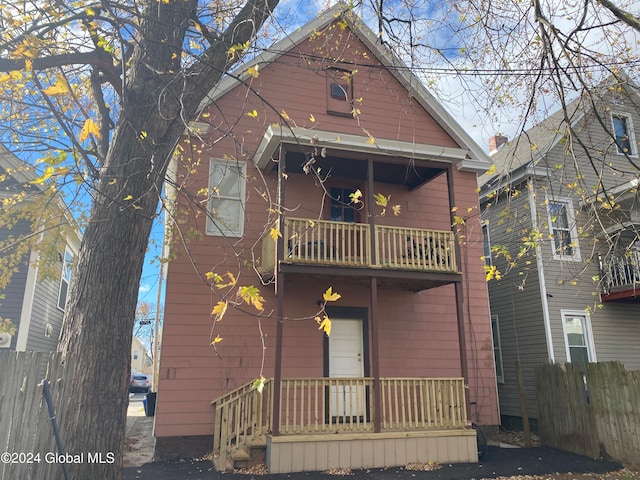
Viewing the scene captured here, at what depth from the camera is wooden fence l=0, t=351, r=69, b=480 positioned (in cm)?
374

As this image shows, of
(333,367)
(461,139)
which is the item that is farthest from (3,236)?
(461,139)

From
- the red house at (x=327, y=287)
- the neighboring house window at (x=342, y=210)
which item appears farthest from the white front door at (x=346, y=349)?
the neighboring house window at (x=342, y=210)

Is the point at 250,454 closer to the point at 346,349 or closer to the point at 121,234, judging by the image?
the point at 346,349

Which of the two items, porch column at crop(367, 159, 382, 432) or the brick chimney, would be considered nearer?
porch column at crop(367, 159, 382, 432)

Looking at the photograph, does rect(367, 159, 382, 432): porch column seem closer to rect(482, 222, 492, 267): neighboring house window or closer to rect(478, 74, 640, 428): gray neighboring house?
rect(478, 74, 640, 428): gray neighboring house

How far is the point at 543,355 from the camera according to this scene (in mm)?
12156

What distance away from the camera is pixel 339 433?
8039mm

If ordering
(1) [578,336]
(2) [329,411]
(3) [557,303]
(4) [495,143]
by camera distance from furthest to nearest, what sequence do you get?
(4) [495,143]
(1) [578,336]
(3) [557,303]
(2) [329,411]

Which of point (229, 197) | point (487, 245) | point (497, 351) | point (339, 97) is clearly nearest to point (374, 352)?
point (229, 197)

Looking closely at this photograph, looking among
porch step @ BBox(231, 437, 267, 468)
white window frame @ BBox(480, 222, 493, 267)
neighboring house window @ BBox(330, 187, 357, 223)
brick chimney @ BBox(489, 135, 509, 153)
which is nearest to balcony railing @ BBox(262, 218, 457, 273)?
neighboring house window @ BBox(330, 187, 357, 223)

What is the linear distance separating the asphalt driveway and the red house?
0.29 m

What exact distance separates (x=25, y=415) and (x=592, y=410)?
9.58 metres

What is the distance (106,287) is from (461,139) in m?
10.7

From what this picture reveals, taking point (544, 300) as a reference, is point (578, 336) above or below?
below
